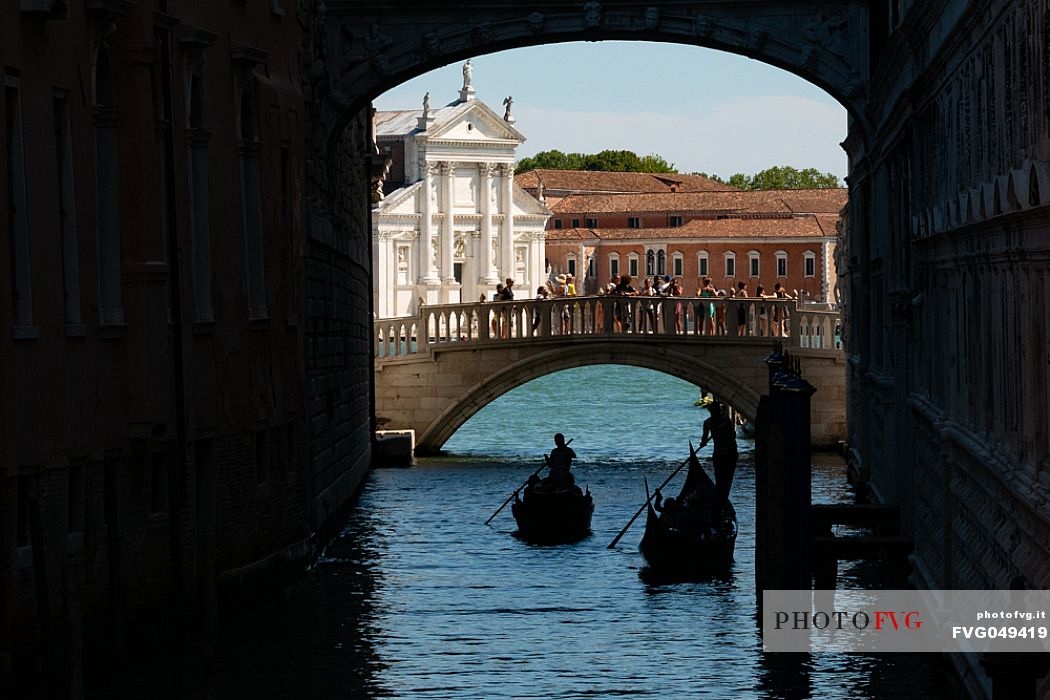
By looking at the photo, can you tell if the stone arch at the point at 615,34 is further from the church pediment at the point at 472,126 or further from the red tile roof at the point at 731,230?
the red tile roof at the point at 731,230

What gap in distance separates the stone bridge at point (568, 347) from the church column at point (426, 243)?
172 feet

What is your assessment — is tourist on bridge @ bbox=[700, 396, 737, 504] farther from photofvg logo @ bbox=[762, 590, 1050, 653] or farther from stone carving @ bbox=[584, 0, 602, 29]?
stone carving @ bbox=[584, 0, 602, 29]

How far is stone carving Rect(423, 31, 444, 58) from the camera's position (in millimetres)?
19531

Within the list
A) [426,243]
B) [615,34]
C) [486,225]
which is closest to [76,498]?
[615,34]

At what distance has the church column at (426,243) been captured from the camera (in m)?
82.7

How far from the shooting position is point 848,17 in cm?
1950

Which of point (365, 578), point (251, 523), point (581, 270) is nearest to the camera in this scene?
point (251, 523)

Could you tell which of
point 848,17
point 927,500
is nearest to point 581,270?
point 848,17

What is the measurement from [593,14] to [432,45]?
1.53 metres

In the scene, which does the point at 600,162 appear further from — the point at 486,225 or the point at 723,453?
the point at 723,453

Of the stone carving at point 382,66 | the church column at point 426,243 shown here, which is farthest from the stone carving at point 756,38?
the church column at point 426,243

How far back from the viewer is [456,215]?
84688 mm

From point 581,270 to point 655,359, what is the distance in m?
66.8

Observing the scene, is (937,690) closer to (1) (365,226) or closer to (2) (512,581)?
(2) (512,581)
